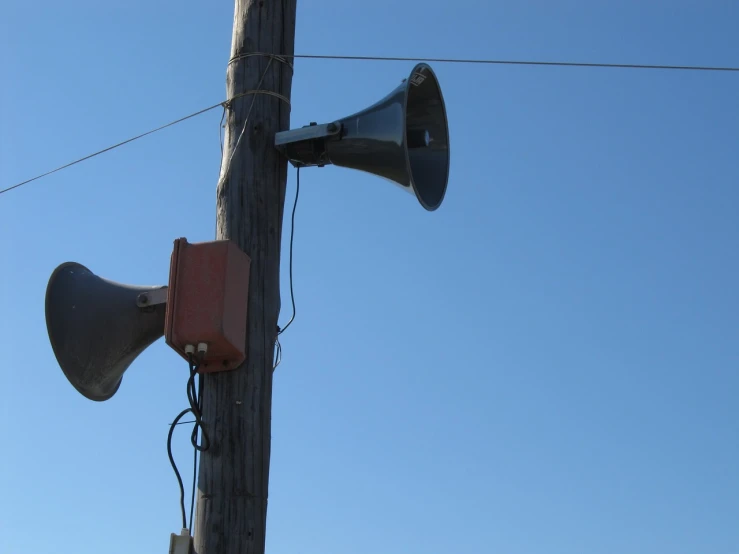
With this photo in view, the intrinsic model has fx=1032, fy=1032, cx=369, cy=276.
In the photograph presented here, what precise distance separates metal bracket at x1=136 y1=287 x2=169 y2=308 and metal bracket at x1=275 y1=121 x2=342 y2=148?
789mm

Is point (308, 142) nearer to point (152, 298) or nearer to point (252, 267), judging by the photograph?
point (252, 267)

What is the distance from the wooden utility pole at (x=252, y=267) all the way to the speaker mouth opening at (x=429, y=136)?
1.90ft

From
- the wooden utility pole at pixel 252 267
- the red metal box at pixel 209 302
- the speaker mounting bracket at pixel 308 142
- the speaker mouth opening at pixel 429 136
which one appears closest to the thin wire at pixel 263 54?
the wooden utility pole at pixel 252 267

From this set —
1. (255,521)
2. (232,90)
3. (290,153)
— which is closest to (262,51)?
(232,90)

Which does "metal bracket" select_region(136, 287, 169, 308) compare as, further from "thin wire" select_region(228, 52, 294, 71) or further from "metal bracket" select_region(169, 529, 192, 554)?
"thin wire" select_region(228, 52, 294, 71)

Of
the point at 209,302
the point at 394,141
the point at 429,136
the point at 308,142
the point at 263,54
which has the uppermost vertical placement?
the point at 263,54

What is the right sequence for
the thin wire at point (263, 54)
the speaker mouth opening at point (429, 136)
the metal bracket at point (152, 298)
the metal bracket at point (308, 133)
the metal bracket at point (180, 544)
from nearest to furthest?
the metal bracket at point (180, 544) < the metal bracket at point (152, 298) < the metal bracket at point (308, 133) < the thin wire at point (263, 54) < the speaker mouth opening at point (429, 136)

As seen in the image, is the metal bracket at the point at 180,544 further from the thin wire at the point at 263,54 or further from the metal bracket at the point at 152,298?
the thin wire at the point at 263,54

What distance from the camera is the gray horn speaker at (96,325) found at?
4.11m

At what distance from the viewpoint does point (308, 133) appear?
427cm

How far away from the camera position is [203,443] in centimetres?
377

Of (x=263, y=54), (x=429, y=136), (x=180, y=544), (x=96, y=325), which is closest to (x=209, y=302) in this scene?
(x=96, y=325)

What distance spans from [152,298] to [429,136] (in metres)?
1.47

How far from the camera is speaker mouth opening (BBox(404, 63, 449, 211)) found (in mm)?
4602
